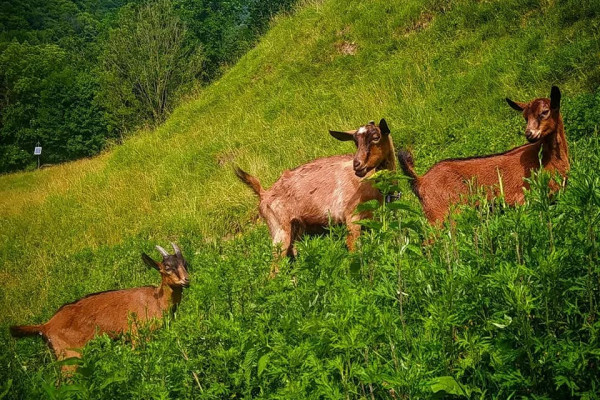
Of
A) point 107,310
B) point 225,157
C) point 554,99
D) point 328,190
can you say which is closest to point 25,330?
point 107,310

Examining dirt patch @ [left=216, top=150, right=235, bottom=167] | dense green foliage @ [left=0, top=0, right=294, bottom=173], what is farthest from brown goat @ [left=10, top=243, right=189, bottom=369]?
dense green foliage @ [left=0, top=0, right=294, bottom=173]

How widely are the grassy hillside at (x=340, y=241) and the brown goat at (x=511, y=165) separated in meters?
0.37

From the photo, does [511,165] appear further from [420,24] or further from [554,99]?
[420,24]

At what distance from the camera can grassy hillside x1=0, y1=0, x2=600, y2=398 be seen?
2482mm

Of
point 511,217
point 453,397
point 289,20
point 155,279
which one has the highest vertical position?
point 511,217

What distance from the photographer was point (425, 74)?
13500 mm

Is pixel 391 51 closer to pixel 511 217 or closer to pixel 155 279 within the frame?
pixel 155 279

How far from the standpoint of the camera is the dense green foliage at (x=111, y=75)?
135 ft

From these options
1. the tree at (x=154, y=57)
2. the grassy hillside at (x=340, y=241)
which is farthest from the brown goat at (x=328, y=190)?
the tree at (x=154, y=57)

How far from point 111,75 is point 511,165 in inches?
1916

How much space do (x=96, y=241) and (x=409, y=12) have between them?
35.1 ft

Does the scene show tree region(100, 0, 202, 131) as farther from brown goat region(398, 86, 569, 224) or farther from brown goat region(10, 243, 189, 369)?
brown goat region(398, 86, 569, 224)

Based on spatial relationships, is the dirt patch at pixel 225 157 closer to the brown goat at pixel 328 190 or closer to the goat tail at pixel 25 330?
the brown goat at pixel 328 190

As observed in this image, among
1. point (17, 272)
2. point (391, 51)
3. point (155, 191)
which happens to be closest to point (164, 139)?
point (155, 191)
